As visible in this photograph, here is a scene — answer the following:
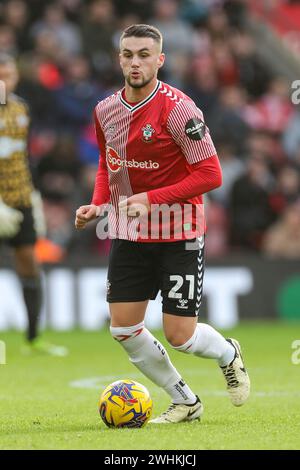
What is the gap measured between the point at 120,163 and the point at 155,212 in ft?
1.23

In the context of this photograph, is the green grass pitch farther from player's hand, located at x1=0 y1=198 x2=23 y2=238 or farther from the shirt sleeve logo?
the shirt sleeve logo

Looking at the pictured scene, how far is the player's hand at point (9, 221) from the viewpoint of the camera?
10.9 meters

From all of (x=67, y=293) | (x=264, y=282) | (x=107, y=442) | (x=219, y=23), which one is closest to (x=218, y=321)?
(x=264, y=282)

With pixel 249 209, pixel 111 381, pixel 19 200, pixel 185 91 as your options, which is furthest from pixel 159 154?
pixel 185 91

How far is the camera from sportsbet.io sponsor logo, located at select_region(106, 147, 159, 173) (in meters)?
6.70

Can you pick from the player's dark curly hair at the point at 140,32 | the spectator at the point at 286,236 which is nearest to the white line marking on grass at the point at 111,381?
the player's dark curly hair at the point at 140,32

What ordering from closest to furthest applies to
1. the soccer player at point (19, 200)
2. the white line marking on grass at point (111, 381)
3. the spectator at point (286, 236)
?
the white line marking on grass at point (111, 381)
the soccer player at point (19, 200)
the spectator at point (286, 236)

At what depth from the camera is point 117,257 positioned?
6.77 meters

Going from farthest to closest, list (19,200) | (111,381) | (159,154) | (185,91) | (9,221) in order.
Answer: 1. (185,91)
2. (19,200)
3. (9,221)
4. (111,381)
5. (159,154)

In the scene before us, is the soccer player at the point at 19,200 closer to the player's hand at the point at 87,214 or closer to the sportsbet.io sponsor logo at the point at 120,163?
the sportsbet.io sponsor logo at the point at 120,163

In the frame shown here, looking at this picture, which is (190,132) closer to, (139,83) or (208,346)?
(139,83)

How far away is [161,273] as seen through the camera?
675 cm

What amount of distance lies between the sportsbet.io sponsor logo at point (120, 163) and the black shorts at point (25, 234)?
431 centimetres
